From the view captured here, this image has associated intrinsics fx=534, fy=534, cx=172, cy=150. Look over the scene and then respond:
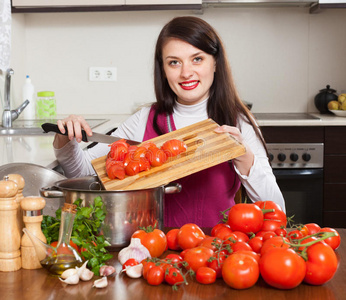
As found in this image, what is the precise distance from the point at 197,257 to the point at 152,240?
115 millimetres

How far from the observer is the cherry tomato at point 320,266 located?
88 cm

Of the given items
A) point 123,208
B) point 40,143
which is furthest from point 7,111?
point 123,208

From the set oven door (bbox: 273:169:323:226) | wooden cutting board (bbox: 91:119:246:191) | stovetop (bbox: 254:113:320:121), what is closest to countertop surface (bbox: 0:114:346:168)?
stovetop (bbox: 254:113:320:121)

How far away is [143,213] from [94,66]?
8.50 feet

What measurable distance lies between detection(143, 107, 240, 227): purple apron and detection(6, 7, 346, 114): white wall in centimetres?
180

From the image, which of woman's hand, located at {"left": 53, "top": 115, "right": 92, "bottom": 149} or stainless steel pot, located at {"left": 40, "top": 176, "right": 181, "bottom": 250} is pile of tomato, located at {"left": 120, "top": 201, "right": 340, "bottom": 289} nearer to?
stainless steel pot, located at {"left": 40, "top": 176, "right": 181, "bottom": 250}

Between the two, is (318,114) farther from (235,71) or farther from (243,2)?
(243,2)

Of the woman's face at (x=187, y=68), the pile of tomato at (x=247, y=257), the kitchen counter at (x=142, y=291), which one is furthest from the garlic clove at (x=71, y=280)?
the woman's face at (x=187, y=68)

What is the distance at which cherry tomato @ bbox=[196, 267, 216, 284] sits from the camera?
2.94 ft

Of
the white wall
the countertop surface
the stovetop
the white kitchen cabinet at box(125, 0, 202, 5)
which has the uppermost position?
the white kitchen cabinet at box(125, 0, 202, 5)

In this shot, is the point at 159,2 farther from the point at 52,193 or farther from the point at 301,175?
the point at 52,193

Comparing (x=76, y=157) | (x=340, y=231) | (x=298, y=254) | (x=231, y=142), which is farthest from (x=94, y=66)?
(x=298, y=254)

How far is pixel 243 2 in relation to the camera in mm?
3156

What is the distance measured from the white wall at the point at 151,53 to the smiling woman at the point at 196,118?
1632 mm
